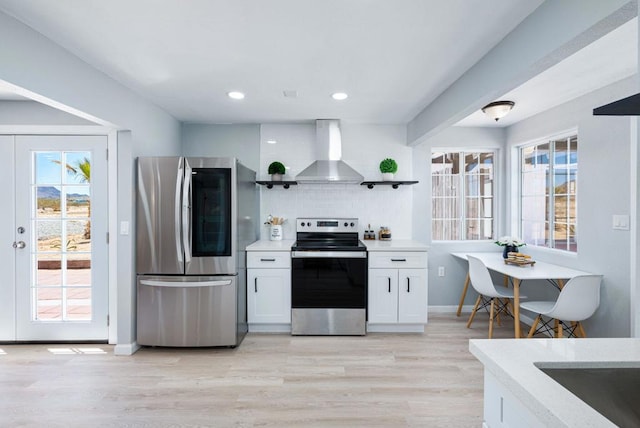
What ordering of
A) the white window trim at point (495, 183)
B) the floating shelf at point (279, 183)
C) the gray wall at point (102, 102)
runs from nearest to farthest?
the gray wall at point (102, 102) → the floating shelf at point (279, 183) → the white window trim at point (495, 183)

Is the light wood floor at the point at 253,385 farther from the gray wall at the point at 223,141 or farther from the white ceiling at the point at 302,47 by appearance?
the white ceiling at the point at 302,47

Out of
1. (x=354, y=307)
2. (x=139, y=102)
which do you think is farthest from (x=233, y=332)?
(x=139, y=102)

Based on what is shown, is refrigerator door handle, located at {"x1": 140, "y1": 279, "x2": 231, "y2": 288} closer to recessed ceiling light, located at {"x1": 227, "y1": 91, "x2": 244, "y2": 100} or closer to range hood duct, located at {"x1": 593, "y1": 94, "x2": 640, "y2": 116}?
recessed ceiling light, located at {"x1": 227, "y1": 91, "x2": 244, "y2": 100}

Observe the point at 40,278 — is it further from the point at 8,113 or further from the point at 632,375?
the point at 632,375

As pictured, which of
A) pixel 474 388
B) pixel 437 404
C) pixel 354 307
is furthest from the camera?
pixel 354 307

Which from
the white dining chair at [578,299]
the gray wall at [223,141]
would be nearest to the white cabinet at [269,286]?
the gray wall at [223,141]

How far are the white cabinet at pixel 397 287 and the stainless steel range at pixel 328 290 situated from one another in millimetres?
122

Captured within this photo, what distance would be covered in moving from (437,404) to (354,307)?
4.56 feet

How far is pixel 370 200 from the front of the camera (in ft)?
14.4

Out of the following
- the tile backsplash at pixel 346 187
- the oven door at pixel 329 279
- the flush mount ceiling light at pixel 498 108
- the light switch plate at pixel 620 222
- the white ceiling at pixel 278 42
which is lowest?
the oven door at pixel 329 279

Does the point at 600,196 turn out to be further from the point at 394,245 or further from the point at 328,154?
the point at 328,154

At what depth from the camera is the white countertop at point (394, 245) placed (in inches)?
145

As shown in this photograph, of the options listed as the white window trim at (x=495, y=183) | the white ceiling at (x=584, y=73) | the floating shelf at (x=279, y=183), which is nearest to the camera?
the white ceiling at (x=584, y=73)

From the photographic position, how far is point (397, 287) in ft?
12.1
